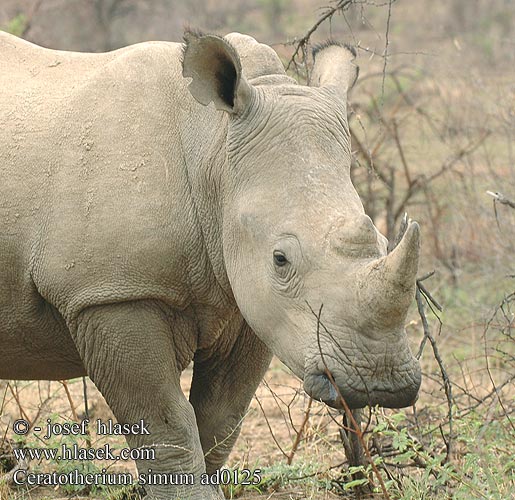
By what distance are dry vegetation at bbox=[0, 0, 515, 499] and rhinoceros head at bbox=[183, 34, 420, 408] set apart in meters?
0.53

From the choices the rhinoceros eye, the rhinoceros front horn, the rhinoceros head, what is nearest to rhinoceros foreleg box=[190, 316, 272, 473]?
the rhinoceros head

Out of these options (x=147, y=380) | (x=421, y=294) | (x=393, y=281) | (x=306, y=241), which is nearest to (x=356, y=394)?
(x=393, y=281)

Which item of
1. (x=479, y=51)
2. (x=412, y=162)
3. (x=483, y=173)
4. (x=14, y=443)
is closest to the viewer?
(x=14, y=443)

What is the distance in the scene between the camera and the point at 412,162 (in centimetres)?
1212

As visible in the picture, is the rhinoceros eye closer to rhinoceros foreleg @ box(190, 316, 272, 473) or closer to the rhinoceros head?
the rhinoceros head

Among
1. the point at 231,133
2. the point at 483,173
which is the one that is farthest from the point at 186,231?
the point at 483,173

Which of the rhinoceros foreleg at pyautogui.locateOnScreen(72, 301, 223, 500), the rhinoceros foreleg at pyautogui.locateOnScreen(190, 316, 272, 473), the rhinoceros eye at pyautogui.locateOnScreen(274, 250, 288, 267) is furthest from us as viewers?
the rhinoceros foreleg at pyautogui.locateOnScreen(190, 316, 272, 473)

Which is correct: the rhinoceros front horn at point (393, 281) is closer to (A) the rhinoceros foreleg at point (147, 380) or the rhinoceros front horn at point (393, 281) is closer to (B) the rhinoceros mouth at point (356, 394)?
(B) the rhinoceros mouth at point (356, 394)

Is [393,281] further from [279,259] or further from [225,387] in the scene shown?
[225,387]

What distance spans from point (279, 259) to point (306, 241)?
14cm

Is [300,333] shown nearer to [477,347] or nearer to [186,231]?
[186,231]

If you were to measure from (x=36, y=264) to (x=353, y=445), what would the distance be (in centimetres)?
157

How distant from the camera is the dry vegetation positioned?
4988 mm

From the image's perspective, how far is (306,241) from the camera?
3977 mm
